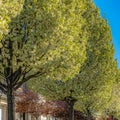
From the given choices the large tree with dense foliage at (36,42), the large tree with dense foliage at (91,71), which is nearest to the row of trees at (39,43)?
the large tree with dense foliage at (36,42)

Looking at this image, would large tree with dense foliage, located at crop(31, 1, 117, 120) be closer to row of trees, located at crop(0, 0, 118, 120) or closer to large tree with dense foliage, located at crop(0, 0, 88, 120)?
row of trees, located at crop(0, 0, 118, 120)

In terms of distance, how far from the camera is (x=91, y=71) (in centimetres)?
3225

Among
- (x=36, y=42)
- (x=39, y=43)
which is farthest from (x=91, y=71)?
(x=36, y=42)

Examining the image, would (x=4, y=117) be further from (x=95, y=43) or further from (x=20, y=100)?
(x=95, y=43)

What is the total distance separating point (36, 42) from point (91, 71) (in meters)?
12.1

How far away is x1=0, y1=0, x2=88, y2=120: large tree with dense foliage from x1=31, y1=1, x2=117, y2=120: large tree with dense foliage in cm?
890

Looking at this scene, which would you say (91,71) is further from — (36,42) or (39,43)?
(36,42)

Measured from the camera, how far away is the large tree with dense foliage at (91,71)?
3144cm

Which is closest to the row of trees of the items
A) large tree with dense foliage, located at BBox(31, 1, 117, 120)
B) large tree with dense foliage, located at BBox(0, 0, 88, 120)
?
large tree with dense foliage, located at BBox(0, 0, 88, 120)

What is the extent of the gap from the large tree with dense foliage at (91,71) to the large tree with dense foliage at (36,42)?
350 inches

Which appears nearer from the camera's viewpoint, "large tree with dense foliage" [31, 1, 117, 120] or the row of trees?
the row of trees

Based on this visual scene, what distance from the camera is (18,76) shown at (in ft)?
70.4

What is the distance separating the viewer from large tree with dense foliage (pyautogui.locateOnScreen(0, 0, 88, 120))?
2038 cm

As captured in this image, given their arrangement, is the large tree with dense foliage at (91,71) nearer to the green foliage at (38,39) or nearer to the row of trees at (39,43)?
the row of trees at (39,43)
